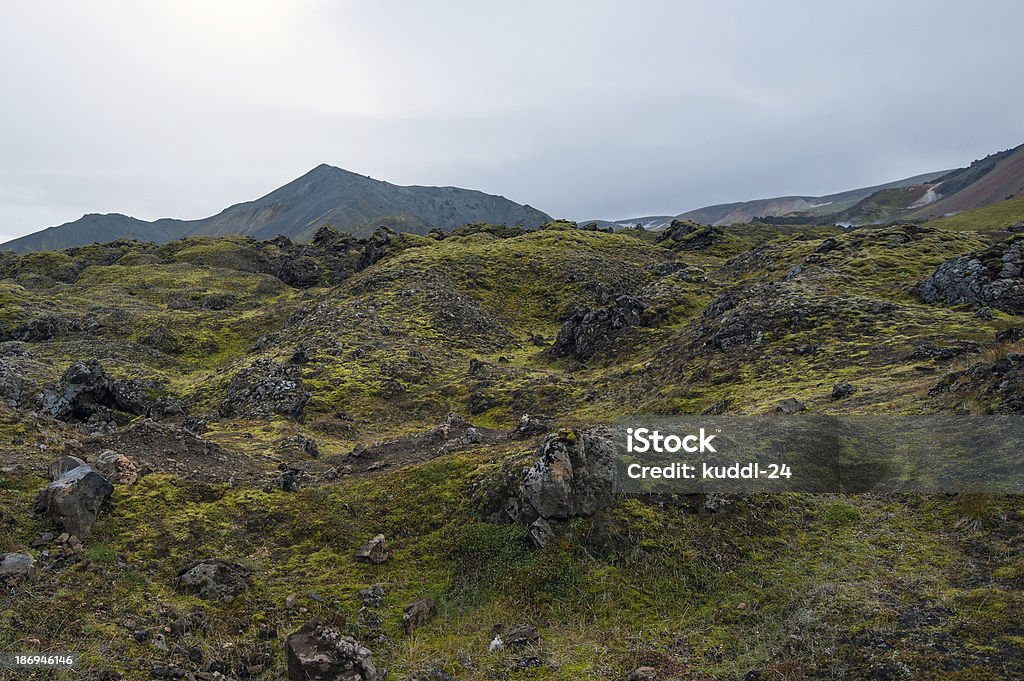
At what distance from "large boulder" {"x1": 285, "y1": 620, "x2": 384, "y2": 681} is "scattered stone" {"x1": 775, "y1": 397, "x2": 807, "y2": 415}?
15.5 metres

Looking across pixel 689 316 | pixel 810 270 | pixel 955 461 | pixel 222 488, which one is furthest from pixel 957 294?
pixel 222 488

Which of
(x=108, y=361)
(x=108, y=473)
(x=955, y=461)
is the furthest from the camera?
(x=108, y=361)

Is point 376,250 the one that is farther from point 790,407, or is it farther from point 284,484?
point 790,407

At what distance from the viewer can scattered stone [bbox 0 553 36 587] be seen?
34.1 feet

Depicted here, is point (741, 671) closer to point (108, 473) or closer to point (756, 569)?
point (756, 569)

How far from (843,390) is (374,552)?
16927 millimetres

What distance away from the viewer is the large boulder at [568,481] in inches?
519

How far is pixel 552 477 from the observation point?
43.5ft

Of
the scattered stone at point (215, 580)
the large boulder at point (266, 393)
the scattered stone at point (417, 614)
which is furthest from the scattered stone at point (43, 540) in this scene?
the large boulder at point (266, 393)

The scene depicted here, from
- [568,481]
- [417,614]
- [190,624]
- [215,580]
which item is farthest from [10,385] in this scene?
[568,481]

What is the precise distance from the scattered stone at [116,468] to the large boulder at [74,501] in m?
1.13

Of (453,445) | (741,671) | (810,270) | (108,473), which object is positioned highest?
(810,270)

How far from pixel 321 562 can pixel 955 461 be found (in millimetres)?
15916

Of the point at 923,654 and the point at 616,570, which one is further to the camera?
the point at 616,570
